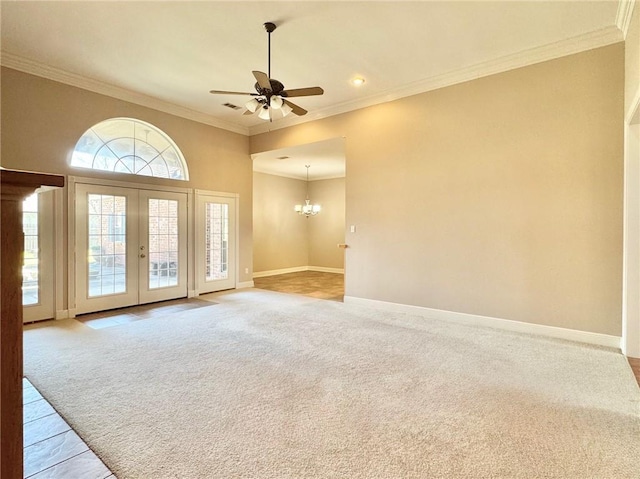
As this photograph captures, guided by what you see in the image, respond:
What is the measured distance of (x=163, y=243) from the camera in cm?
604

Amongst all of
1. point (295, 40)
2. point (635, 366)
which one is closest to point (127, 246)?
point (295, 40)

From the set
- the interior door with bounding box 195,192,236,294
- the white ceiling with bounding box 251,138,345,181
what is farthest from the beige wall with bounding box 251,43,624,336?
the interior door with bounding box 195,192,236,294

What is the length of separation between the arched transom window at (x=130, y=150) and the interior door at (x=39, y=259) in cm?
83

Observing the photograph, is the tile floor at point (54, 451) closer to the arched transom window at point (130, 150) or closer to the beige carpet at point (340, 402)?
the beige carpet at point (340, 402)

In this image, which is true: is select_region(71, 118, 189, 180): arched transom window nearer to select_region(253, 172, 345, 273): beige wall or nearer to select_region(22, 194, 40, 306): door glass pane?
select_region(22, 194, 40, 306): door glass pane

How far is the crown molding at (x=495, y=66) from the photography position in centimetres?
372

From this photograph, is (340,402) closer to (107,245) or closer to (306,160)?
(107,245)

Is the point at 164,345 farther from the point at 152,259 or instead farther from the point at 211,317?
the point at 152,259

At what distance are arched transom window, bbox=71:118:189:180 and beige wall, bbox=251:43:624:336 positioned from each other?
3.34 m

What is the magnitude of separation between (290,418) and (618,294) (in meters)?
3.88

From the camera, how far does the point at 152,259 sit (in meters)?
5.88

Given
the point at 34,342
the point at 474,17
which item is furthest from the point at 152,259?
the point at 474,17

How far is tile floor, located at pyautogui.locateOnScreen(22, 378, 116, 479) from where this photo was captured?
1.77 m

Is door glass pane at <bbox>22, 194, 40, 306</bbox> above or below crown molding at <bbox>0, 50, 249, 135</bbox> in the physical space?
below
